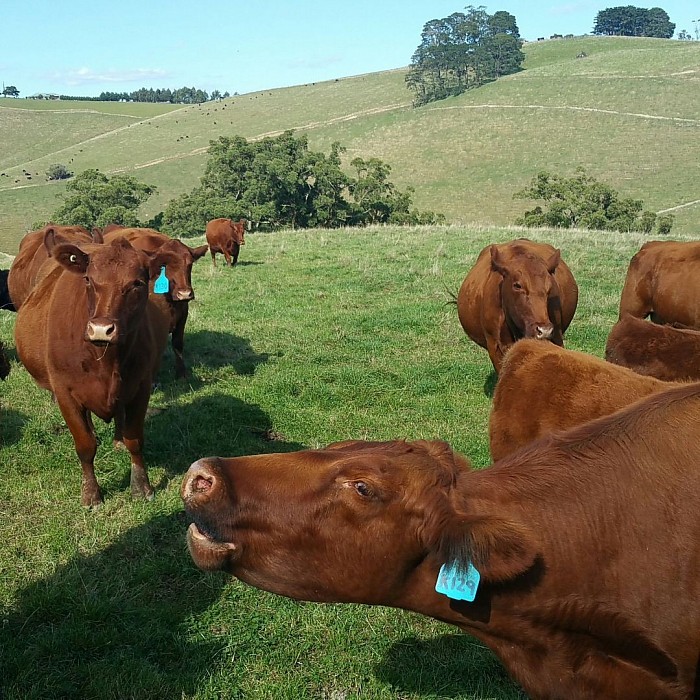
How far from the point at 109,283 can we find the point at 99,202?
44.8 m

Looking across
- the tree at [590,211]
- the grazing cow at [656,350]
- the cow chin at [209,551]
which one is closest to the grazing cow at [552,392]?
the grazing cow at [656,350]

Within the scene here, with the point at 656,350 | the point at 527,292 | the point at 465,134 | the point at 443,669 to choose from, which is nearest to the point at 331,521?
the point at 443,669

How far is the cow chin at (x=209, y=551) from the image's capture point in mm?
2500

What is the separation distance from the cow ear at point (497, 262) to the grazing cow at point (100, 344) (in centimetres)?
408

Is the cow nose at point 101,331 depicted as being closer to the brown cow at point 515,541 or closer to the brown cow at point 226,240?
the brown cow at point 515,541

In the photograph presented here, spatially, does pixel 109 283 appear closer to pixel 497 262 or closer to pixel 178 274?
Result: pixel 178 274

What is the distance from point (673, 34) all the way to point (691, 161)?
11846 cm

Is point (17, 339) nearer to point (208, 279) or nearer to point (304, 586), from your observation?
point (304, 586)

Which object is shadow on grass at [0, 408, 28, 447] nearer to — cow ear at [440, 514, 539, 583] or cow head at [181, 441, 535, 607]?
cow head at [181, 441, 535, 607]

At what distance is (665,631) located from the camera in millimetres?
2648

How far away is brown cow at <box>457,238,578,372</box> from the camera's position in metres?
7.80

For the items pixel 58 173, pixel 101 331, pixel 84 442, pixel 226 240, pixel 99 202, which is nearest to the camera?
pixel 101 331

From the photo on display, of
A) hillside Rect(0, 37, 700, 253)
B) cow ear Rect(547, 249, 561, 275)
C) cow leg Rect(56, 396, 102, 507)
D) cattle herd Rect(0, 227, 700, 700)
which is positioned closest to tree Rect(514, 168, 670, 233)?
hillside Rect(0, 37, 700, 253)

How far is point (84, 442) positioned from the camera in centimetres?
603
